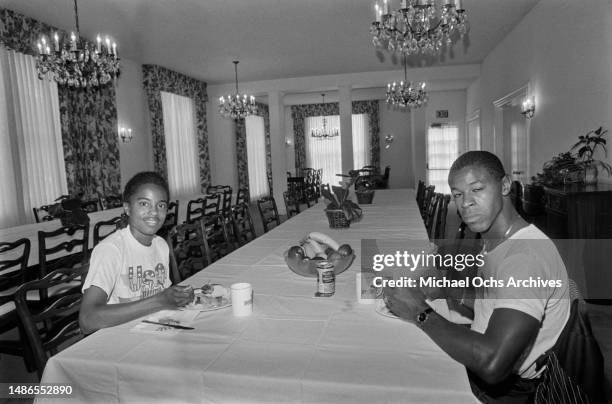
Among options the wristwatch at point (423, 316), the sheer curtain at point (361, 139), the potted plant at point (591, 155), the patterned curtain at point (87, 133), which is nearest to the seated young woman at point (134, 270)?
the wristwatch at point (423, 316)

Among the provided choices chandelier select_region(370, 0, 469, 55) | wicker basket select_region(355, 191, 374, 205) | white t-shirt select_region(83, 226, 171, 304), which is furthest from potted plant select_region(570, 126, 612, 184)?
white t-shirt select_region(83, 226, 171, 304)

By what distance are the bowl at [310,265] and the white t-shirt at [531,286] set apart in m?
0.72

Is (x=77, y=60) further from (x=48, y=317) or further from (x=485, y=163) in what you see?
(x=485, y=163)

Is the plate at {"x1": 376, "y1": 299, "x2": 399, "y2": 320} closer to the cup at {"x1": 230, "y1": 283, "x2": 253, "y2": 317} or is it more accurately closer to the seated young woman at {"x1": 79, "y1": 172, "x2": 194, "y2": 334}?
the cup at {"x1": 230, "y1": 283, "x2": 253, "y2": 317}

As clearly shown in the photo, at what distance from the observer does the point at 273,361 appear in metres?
1.11

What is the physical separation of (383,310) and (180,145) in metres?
8.32

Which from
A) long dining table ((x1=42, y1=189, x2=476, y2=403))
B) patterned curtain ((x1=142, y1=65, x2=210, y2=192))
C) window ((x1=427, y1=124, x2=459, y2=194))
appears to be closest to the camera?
long dining table ((x1=42, y1=189, x2=476, y2=403))

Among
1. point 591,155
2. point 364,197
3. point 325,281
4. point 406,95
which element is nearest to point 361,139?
point 406,95

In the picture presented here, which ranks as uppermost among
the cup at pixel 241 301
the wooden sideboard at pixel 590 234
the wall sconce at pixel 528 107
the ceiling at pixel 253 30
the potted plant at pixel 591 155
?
the ceiling at pixel 253 30

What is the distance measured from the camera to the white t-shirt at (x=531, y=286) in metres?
1.03

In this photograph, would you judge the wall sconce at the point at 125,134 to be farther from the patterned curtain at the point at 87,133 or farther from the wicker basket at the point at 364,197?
the wicker basket at the point at 364,197

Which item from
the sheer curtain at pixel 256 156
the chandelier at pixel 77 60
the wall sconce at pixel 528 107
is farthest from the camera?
the sheer curtain at pixel 256 156

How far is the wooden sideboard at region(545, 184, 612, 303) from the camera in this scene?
3410 mm

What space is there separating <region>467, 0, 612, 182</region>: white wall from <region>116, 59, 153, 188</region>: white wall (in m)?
6.31
